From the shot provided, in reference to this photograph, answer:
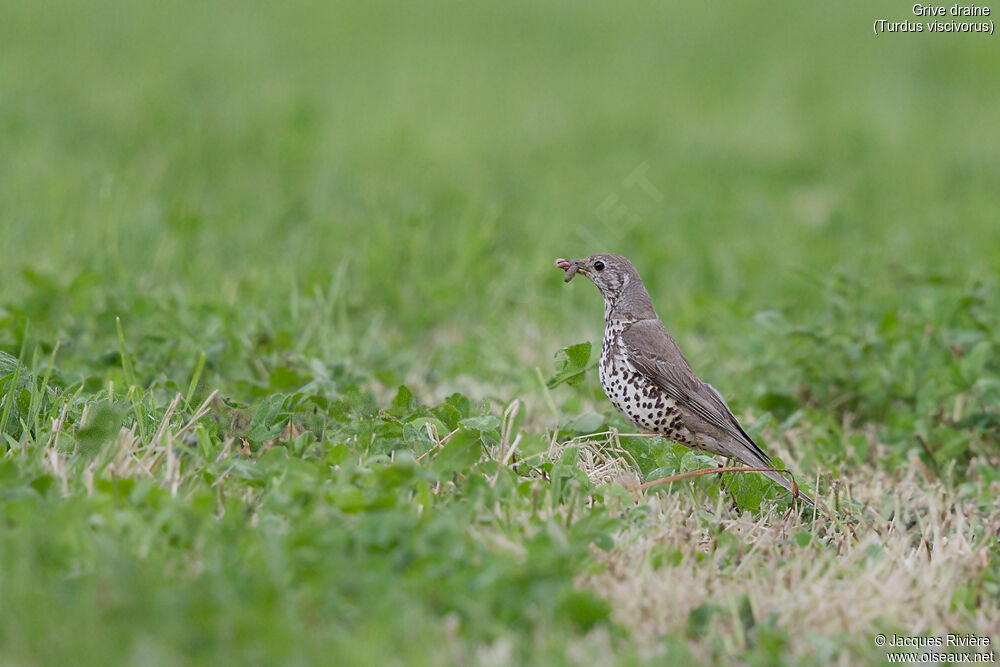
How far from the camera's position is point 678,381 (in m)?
4.57

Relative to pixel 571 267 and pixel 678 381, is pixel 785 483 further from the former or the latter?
pixel 571 267

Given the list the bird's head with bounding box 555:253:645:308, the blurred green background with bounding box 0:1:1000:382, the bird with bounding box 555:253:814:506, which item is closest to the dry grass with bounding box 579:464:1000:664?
the bird with bounding box 555:253:814:506

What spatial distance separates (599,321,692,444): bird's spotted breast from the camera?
451 cm

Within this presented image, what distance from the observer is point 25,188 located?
8.16 metres

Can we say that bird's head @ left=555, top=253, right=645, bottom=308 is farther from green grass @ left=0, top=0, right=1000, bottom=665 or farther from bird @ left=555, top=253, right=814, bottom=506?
green grass @ left=0, top=0, right=1000, bottom=665

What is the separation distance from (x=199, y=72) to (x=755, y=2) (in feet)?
27.7

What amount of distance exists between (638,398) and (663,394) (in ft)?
0.35

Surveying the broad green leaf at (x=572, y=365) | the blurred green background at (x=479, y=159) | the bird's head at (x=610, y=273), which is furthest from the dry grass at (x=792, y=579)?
the blurred green background at (x=479, y=159)

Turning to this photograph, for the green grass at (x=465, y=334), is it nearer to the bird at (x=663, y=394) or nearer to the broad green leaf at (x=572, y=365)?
the broad green leaf at (x=572, y=365)

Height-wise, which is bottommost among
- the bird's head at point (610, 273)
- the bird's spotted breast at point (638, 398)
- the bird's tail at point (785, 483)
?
the bird's tail at point (785, 483)

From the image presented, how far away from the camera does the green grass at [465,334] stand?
299cm

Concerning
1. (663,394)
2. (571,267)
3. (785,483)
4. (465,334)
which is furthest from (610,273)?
(465,334)

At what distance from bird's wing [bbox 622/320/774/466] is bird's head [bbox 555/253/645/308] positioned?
0.25 meters

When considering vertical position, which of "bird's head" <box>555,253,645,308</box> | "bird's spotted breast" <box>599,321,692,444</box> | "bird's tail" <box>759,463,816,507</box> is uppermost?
"bird's head" <box>555,253,645,308</box>
